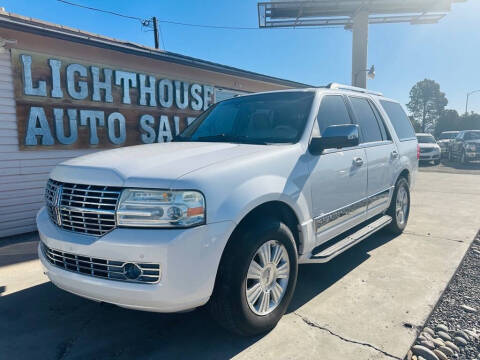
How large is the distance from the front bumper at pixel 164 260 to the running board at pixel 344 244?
1.20m

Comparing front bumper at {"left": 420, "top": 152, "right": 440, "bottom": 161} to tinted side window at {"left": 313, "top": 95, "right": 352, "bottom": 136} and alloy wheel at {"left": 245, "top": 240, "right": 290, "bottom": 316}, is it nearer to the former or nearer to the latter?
tinted side window at {"left": 313, "top": 95, "right": 352, "bottom": 136}

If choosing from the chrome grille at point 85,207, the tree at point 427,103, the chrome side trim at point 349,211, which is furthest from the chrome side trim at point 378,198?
A: the tree at point 427,103

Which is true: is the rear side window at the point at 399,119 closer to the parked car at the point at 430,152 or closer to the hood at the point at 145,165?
the hood at the point at 145,165

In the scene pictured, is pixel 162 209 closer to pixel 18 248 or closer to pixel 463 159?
pixel 18 248

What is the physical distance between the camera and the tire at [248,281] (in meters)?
2.30

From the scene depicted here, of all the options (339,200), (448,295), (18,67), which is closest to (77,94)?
(18,67)

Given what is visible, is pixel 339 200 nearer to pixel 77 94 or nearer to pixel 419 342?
pixel 419 342

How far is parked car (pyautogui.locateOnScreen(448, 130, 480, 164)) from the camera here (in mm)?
17625

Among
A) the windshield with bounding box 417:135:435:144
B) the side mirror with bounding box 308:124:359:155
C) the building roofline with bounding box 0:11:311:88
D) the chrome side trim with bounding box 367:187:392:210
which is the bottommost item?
the chrome side trim with bounding box 367:187:392:210

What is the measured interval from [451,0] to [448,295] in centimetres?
2184

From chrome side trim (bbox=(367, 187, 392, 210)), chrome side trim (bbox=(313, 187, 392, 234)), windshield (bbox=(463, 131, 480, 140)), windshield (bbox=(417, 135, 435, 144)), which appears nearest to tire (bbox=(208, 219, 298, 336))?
chrome side trim (bbox=(313, 187, 392, 234))

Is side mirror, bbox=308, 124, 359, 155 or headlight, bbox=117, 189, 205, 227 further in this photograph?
side mirror, bbox=308, 124, 359, 155

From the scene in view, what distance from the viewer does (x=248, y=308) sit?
2.42m

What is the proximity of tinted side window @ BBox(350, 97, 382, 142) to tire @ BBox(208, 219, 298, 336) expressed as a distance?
6.66 feet
